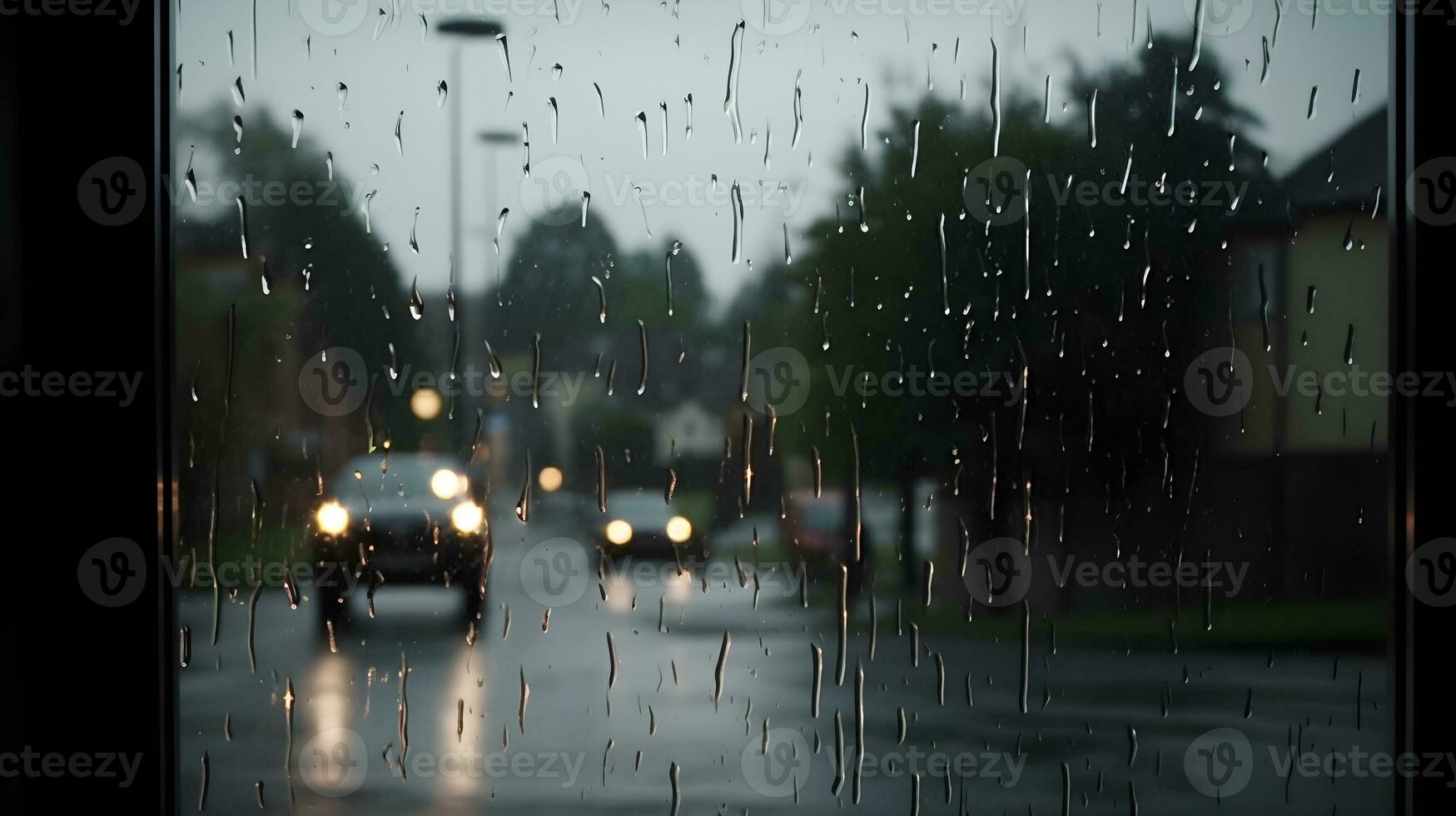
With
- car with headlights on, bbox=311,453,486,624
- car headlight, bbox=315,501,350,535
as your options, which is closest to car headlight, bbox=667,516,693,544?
car with headlights on, bbox=311,453,486,624

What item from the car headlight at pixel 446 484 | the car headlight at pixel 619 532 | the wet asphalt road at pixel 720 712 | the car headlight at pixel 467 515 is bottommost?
the wet asphalt road at pixel 720 712

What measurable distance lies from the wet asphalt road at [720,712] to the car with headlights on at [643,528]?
5 cm

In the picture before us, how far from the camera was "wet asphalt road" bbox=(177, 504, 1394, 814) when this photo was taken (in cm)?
200

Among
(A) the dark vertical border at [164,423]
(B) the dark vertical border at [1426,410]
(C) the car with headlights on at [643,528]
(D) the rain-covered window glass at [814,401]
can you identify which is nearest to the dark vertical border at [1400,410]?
(B) the dark vertical border at [1426,410]

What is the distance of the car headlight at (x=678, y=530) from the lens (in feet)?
6.70

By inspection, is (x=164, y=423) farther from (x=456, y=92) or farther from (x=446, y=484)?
(x=456, y=92)

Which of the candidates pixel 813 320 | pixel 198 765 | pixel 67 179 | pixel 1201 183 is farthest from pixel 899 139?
pixel 198 765

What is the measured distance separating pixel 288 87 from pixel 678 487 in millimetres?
988

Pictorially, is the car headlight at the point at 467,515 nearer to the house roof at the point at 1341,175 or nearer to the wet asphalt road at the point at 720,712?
the wet asphalt road at the point at 720,712

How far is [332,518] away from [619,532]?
0.50m

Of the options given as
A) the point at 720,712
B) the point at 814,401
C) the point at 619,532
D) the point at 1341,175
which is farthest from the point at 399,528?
the point at 1341,175

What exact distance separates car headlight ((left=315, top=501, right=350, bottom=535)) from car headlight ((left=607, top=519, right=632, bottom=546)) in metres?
0.46

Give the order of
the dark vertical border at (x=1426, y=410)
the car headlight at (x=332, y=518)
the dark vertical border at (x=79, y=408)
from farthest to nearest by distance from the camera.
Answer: the car headlight at (x=332, y=518), the dark vertical border at (x=1426, y=410), the dark vertical border at (x=79, y=408)

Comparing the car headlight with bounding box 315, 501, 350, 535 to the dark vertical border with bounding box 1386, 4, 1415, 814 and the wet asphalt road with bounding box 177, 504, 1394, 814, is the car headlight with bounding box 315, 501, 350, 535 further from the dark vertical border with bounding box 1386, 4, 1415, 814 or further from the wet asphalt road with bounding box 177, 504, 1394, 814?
the dark vertical border with bounding box 1386, 4, 1415, 814
